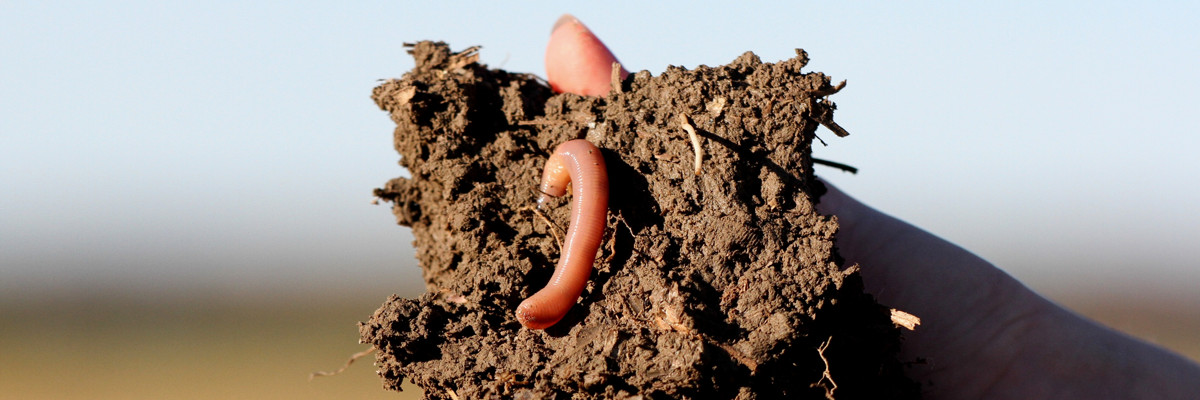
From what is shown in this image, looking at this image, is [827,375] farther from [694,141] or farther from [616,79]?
[616,79]

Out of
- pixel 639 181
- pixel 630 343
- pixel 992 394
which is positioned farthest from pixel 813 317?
pixel 992 394

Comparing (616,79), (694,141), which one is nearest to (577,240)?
(694,141)

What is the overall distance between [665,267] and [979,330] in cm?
259

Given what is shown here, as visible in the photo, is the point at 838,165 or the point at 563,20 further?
the point at 563,20

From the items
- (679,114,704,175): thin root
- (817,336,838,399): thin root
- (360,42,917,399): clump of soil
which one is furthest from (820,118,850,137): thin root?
(817,336,838,399): thin root

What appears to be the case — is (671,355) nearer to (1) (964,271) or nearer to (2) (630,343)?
(2) (630,343)

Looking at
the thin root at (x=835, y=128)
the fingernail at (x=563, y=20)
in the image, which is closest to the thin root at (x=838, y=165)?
the thin root at (x=835, y=128)

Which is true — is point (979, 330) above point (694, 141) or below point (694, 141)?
below

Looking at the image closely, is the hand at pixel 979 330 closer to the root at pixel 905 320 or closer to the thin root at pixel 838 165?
the thin root at pixel 838 165

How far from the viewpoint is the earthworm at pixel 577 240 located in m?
3.04

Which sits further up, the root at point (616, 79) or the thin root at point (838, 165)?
the root at point (616, 79)

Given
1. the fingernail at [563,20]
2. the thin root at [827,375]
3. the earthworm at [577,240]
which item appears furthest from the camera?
the fingernail at [563,20]

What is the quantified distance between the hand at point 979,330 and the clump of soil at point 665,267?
1.33 m

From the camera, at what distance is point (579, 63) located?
4812 millimetres
